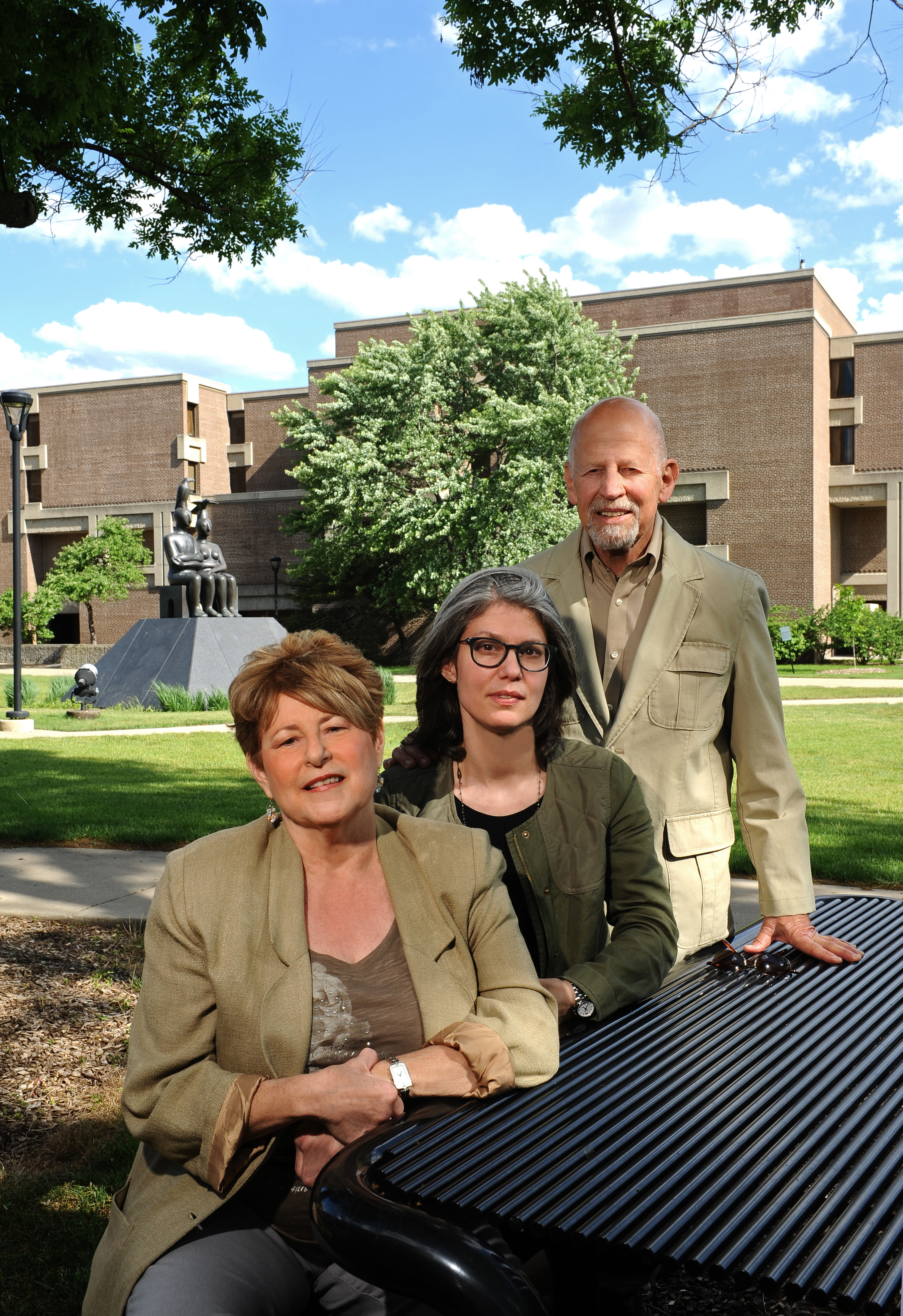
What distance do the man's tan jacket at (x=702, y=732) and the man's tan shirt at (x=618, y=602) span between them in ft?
0.20

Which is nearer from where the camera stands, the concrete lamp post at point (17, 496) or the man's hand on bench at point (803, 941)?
the man's hand on bench at point (803, 941)

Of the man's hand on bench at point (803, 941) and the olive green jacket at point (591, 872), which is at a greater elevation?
the olive green jacket at point (591, 872)

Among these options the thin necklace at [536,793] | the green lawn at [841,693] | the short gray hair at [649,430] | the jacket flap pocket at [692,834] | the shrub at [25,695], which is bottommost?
the green lawn at [841,693]

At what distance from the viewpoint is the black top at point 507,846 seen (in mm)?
2512

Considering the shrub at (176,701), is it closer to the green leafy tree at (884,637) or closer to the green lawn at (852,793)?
the green lawn at (852,793)

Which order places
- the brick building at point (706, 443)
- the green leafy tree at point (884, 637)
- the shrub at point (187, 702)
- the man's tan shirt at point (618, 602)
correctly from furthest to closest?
the brick building at point (706, 443)
the green leafy tree at point (884, 637)
the shrub at point (187, 702)
the man's tan shirt at point (618, 602)

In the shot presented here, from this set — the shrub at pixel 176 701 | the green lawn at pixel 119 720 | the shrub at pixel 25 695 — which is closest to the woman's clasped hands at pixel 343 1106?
the green lawn at pixel 119 720

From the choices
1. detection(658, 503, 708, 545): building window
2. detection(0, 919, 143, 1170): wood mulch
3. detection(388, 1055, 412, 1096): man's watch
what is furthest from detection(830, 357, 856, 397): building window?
detection(388, 1055, 412, 1096): man's watch

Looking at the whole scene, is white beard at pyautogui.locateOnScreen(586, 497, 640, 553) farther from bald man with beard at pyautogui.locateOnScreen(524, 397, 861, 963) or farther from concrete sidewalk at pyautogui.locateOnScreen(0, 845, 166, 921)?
concrete sidewalk at pyautogui.locateOnScreen(0, 845, 166, 921)

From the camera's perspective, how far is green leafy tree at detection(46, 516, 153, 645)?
4916 centimetres

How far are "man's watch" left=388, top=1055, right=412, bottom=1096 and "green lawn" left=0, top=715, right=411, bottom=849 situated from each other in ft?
13.9

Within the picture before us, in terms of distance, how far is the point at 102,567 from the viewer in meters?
50.1

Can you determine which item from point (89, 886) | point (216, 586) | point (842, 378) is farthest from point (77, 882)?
point (842, 378)

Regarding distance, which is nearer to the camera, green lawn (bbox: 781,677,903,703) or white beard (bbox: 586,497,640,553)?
white beard (bbox: 586,497,640,553)
